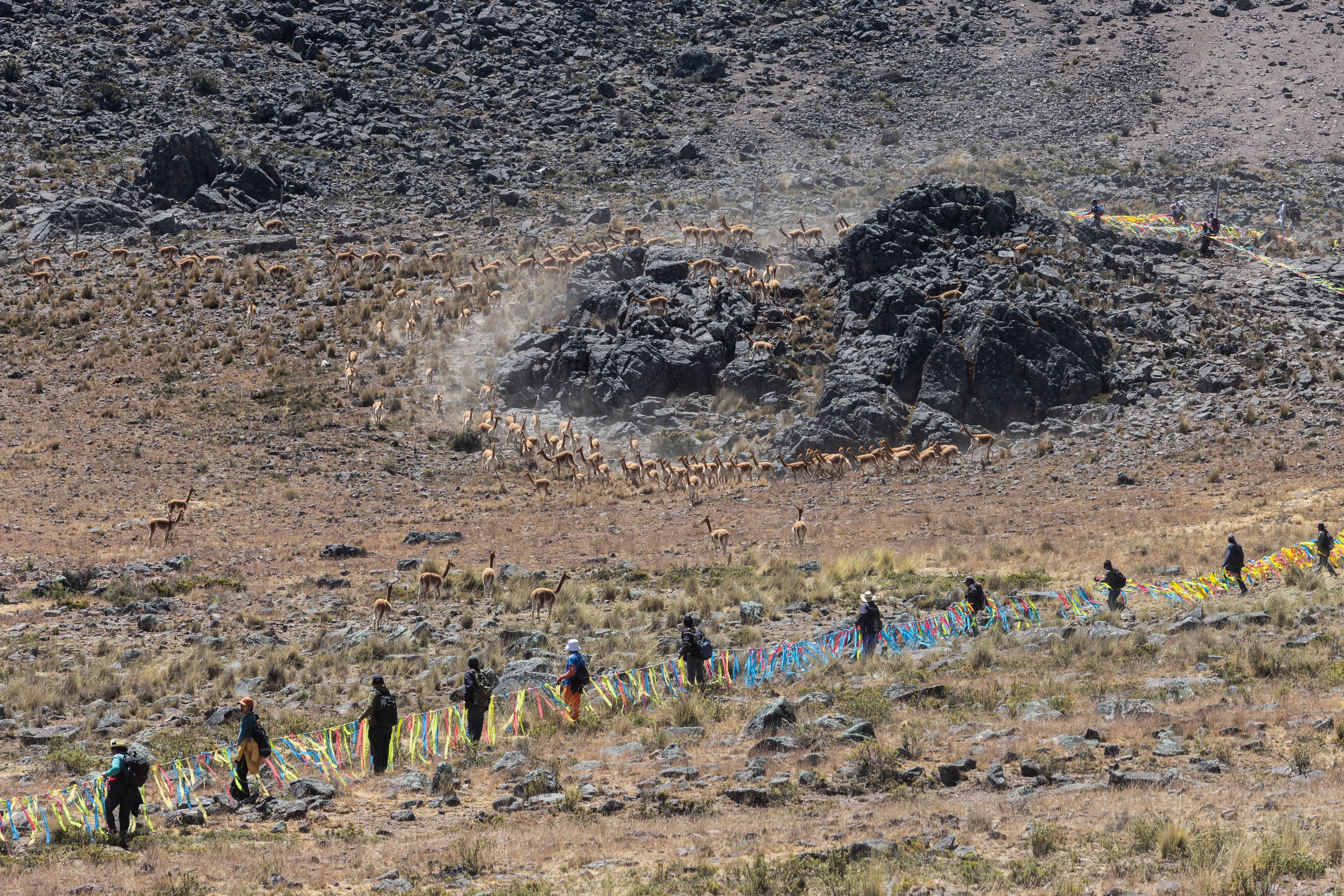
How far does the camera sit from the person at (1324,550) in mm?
21922

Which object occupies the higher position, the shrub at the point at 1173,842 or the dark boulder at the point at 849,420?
the shrub at the point at 1173,842

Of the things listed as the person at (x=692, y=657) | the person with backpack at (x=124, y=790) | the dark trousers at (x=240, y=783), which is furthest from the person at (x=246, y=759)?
the person at (x=692, y=657)

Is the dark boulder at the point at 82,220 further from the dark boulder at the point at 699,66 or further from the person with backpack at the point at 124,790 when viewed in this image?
the person with backpack at the point at 124,790

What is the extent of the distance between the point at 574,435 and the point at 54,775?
2595 cm

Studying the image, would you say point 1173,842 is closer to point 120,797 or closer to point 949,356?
point 120,797

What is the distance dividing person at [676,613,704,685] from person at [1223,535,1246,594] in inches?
411

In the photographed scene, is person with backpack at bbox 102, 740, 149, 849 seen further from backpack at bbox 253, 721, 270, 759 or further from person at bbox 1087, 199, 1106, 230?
person at bbox 1087, 199, 1106, 230

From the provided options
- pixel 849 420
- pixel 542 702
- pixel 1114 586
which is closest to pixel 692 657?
pixel 542 702

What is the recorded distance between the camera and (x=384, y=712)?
14.5 m

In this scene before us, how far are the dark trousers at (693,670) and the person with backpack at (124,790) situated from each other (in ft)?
25.7

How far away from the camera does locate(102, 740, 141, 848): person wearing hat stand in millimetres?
11820

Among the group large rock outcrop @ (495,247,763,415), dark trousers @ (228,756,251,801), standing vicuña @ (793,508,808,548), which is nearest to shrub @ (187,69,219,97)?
large rock outcrop @ (495,247,763,415)

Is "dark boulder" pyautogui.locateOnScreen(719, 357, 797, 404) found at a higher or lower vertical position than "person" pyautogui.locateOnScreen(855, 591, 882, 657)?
lower

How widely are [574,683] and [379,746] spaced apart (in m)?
2.77
